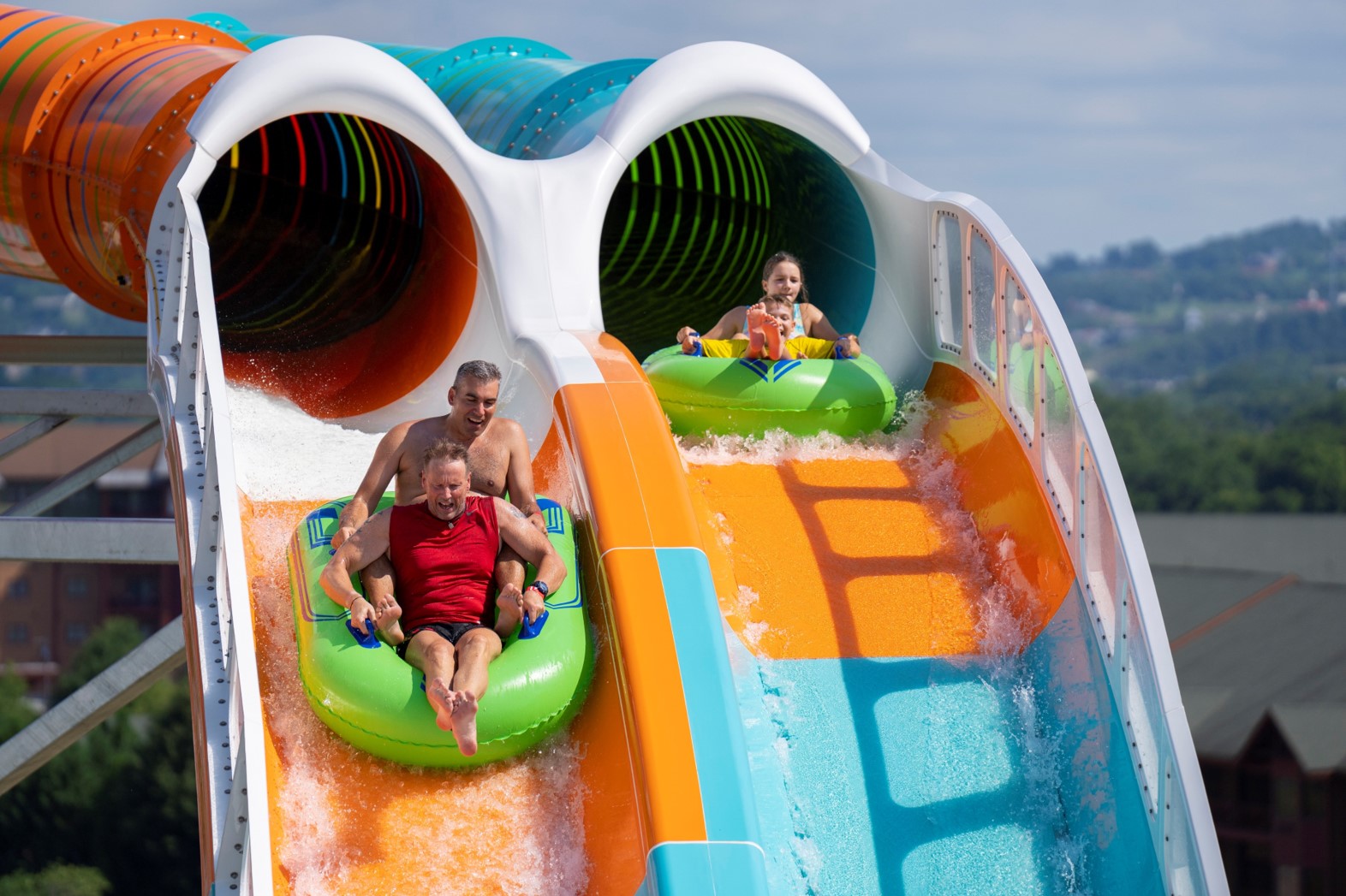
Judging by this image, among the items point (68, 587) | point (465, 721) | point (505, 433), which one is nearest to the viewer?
point (465, 721)

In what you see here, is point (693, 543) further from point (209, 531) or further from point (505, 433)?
point (209, 531)

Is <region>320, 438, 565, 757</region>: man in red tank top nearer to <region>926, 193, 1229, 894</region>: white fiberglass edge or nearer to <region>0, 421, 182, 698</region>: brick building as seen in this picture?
<region>926, 193, 1229, 894</region>: white fiberglass edge

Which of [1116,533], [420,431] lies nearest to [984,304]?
[1116,533]

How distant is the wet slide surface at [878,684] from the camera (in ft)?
13.7

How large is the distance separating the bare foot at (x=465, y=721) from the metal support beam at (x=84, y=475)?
15.8ft

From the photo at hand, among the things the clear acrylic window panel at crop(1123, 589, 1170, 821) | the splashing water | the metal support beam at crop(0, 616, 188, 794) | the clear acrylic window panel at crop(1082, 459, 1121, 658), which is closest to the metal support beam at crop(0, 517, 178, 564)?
the metal support beam at crop(0, 616, 188, 794)

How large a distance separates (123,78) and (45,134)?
1.75 ft

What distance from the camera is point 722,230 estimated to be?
934 cm

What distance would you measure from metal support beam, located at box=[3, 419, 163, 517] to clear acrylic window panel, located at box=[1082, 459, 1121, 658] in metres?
5.18

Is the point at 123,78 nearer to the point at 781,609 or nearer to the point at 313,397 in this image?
the point at 313,397

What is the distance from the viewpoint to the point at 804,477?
5.31 metres

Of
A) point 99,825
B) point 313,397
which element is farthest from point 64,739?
point 99,825

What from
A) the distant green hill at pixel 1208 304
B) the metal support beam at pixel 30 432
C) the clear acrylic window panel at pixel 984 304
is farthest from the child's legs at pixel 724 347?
the distant green hill at pixel 1208 304

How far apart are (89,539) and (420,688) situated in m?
2.99
